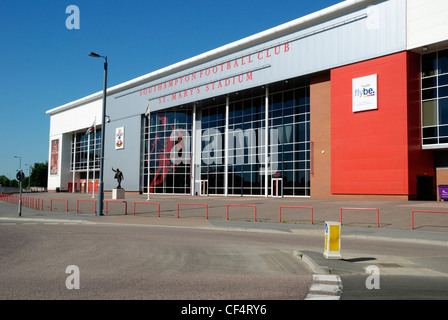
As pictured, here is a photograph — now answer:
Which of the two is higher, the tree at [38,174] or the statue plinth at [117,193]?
the tree at [38,174]

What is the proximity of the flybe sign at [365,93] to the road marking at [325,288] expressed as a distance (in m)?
33.5

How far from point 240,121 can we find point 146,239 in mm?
42067

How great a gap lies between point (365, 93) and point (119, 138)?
4635 centimetres

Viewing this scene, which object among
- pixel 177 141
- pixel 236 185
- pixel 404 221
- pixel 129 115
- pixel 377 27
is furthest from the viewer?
pixel 129 115

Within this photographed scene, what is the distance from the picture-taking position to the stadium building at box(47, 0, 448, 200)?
3659cm

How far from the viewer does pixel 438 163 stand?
38844 mm

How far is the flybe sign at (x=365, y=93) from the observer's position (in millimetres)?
38406

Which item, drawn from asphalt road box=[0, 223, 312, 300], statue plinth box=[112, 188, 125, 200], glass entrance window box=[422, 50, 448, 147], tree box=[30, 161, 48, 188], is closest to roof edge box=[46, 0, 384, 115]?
glass entrance window box=[422, 50, 448, 147]

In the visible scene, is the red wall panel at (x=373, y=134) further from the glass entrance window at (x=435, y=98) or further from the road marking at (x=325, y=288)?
the road marking at (x=325, y=288)

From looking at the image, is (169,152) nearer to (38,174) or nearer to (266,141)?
(266,141)

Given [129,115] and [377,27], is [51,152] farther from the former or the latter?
[377,27]

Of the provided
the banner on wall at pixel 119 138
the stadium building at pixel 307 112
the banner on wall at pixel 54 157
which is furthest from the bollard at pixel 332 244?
the banner on wall at pixel 54 157

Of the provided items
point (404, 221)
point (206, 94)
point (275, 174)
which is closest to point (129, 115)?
point (206, 94)

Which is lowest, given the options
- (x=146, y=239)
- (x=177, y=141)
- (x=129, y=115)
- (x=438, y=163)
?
(x=146, y=239)
